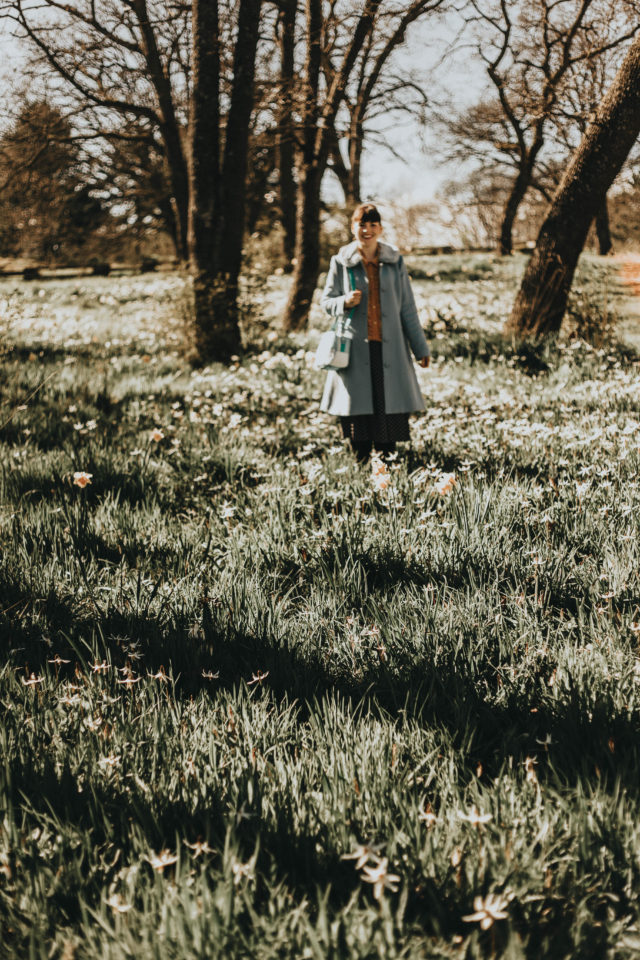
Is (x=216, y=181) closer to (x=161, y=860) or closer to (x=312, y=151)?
(x=312, y=151)

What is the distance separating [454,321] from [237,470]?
5821 mm

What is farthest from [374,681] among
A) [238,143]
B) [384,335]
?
[238,143]

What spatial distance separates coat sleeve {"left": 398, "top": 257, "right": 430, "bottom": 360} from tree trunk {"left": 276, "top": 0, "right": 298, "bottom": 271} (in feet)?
16.1

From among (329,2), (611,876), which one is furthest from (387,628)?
(329,2)

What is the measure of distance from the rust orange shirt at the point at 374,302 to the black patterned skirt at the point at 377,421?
0.22 ft

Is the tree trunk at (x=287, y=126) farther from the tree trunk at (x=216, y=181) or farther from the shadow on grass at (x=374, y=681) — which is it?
the shadow on grass at (x=374, y=681)

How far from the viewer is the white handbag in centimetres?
453

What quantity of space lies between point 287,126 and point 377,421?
582cm

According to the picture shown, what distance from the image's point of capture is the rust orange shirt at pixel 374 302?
4.59m

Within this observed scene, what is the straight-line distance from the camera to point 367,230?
4.41 m

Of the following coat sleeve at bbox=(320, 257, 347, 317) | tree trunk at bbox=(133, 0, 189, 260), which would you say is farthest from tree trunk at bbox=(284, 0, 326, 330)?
coat sleeve at bbox=(320, 257, 347, 317)

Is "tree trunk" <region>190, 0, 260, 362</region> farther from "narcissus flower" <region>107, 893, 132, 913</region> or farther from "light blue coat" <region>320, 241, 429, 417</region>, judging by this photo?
"narcissus flower" <region>107, 893, 132, 913</region>

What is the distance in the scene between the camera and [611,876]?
58.1 inches

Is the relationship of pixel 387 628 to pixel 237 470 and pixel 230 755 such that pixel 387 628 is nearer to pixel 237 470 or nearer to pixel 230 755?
pixel 230 755
